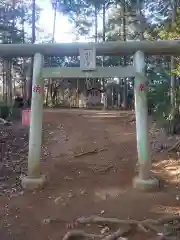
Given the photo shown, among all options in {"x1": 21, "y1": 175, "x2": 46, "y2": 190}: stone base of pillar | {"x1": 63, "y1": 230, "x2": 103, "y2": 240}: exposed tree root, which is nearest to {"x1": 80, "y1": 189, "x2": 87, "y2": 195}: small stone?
{"x1": 21, "y1": 175, "x2": 46, "y2": 190}: stone base of pillar

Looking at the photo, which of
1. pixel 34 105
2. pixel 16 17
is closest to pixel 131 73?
pixel 34 105

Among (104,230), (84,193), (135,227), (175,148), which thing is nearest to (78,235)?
(104,230)

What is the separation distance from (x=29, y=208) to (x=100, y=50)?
3.35 meters

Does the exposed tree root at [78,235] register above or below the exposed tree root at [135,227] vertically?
below

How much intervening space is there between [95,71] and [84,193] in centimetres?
241

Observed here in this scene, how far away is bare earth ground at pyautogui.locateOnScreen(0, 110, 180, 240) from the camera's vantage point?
486cm

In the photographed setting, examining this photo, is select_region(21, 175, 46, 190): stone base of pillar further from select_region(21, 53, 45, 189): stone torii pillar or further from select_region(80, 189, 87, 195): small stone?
select_region(80, 189, 87, 195): small stone

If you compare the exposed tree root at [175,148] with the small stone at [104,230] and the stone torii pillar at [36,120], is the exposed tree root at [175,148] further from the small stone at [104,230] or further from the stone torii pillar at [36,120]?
the small stone at [104,230]

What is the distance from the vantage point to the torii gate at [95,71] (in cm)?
627

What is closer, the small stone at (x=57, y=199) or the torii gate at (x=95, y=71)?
the small stone at (x=57, y=199)

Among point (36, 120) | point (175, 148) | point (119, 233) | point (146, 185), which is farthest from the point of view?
point (175, 148)

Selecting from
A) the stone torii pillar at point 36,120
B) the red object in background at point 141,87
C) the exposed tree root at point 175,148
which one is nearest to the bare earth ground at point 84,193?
the exposed tree root at point 175,148

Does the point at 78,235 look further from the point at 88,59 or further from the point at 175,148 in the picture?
the point at 175,148

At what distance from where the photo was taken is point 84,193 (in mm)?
6062
